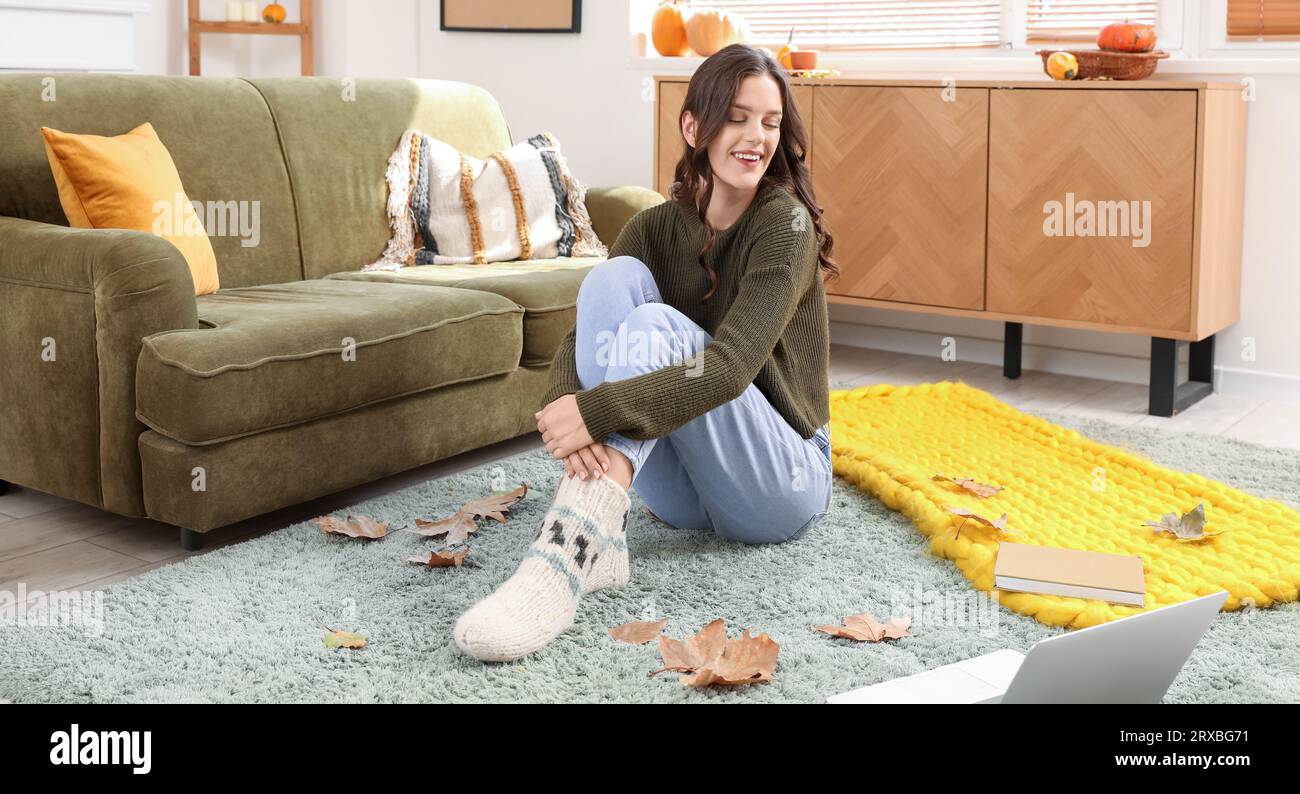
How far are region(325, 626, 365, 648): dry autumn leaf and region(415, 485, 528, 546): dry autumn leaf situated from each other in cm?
43

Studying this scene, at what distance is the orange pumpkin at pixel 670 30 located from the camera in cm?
468

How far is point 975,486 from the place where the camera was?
8.46 ft

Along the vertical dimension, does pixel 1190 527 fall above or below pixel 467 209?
below

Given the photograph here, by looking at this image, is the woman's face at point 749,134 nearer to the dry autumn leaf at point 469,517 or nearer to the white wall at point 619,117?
the dry autumn leaf at point 469,517

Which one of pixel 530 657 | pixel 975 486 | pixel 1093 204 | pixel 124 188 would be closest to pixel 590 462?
pixel 530 657

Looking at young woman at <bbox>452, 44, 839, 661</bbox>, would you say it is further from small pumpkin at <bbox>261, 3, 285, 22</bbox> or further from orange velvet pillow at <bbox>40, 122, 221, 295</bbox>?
small pumpkin at <bbox>261, 3, 285, 22</bbox>

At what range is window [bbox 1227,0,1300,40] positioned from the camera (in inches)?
139

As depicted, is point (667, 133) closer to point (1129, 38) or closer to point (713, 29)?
point (713, 29)

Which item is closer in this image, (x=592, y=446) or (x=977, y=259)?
(x=592, y=446)

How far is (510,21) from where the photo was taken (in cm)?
520

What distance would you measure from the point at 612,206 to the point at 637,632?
76.1 inches
